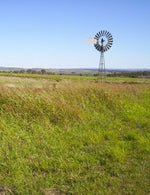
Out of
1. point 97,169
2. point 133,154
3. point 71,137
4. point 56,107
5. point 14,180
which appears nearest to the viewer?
point 14,180

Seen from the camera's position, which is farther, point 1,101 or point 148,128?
point 1,101

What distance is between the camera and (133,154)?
13.1 feet

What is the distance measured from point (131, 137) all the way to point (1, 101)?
4.12 meters

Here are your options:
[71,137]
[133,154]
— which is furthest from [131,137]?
[71,137]

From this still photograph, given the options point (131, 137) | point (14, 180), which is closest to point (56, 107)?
point (131, 137)

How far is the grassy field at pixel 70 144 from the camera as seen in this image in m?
3.04

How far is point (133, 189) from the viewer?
9.52ft

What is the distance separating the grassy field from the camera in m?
3.04


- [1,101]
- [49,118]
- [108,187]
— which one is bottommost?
[108,187]

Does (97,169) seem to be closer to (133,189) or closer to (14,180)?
(133,189)

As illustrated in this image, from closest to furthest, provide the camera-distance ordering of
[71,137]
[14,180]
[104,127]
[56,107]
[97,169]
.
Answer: [14,180] < [97,169] < [71,137] < [104,127] < [56,107]

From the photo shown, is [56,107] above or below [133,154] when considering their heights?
above

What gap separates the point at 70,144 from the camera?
4312 millimetres

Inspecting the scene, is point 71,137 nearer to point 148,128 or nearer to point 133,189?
point 133,189
